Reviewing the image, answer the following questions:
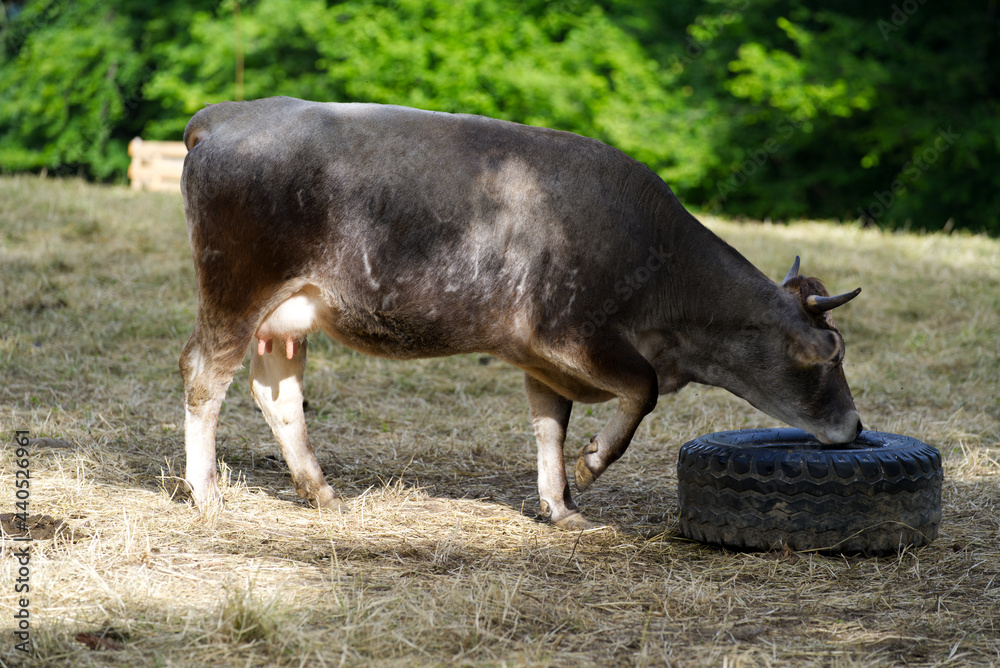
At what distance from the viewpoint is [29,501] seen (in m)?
4.27

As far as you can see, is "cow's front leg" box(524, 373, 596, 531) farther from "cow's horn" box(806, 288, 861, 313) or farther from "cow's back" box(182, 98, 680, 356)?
"cow's horn" box(806, 288, 861, 313)

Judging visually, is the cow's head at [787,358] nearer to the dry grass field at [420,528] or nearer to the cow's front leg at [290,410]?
the dry grass field at [420,528]

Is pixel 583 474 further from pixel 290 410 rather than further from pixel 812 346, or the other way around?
pixel 290 410

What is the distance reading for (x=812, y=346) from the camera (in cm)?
437

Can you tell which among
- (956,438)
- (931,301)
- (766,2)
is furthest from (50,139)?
(956,438)

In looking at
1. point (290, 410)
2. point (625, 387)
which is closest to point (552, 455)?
point (625, 387)

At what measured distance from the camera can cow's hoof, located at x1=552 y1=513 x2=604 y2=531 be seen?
451 centimetres

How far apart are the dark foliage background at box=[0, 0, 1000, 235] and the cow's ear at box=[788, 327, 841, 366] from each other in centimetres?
1363

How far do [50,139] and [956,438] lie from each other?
26.4 m

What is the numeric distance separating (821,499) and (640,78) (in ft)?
59.0

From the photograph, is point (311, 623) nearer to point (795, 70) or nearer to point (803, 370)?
point (803, 370)

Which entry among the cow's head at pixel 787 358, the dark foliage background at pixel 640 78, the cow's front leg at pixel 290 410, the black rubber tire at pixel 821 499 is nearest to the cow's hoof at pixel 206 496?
the cow's front leg at pixel 290 410

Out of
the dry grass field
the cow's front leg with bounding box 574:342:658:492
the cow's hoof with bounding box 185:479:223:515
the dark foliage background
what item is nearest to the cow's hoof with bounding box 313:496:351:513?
the dry grass field

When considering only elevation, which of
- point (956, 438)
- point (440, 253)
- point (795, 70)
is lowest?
point (795, 70)
